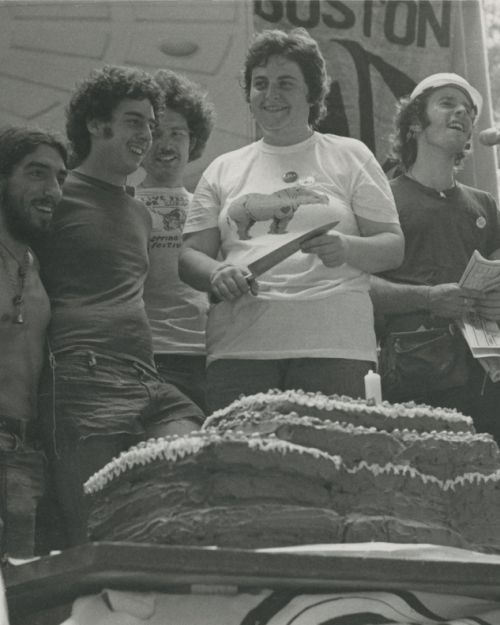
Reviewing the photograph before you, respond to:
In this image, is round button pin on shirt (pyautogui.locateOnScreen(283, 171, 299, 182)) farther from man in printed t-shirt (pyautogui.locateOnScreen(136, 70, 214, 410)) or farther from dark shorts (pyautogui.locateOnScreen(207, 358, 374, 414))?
dark shorts (pyautogui.locateOnScreen(207, 358, 374, 414))

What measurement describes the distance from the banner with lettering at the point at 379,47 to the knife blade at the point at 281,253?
1.80 m

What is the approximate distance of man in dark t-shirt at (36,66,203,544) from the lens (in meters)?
2.88

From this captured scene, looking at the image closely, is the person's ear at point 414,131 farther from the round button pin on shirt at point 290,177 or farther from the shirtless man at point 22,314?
the shirtless man at point 22,314

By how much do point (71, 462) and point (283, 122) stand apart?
1.05 m

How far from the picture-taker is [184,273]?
3.23m

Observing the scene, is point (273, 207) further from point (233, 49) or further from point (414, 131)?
point (233, 49)

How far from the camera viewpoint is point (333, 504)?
80.7 inches

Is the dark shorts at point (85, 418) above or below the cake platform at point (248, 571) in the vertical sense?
above

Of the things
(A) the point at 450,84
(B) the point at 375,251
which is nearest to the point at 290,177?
(B) the point at 375,251

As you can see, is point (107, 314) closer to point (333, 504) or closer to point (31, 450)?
point (31, 450)

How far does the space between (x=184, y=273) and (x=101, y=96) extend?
0.52 metres

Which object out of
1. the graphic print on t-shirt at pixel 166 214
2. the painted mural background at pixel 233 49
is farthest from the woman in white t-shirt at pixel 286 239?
the painted mural background at pixel 233 49

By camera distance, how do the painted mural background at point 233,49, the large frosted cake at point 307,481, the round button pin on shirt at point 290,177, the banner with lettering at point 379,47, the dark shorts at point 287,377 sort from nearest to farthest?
the large frosted cake at point 307,481, the dark shorts at point 287,377, the round button pin on shirt at point 290,177, the painted mural background at point 233,49, the banner with lettering at point 379,47

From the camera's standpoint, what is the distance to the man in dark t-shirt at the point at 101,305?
288 cm
